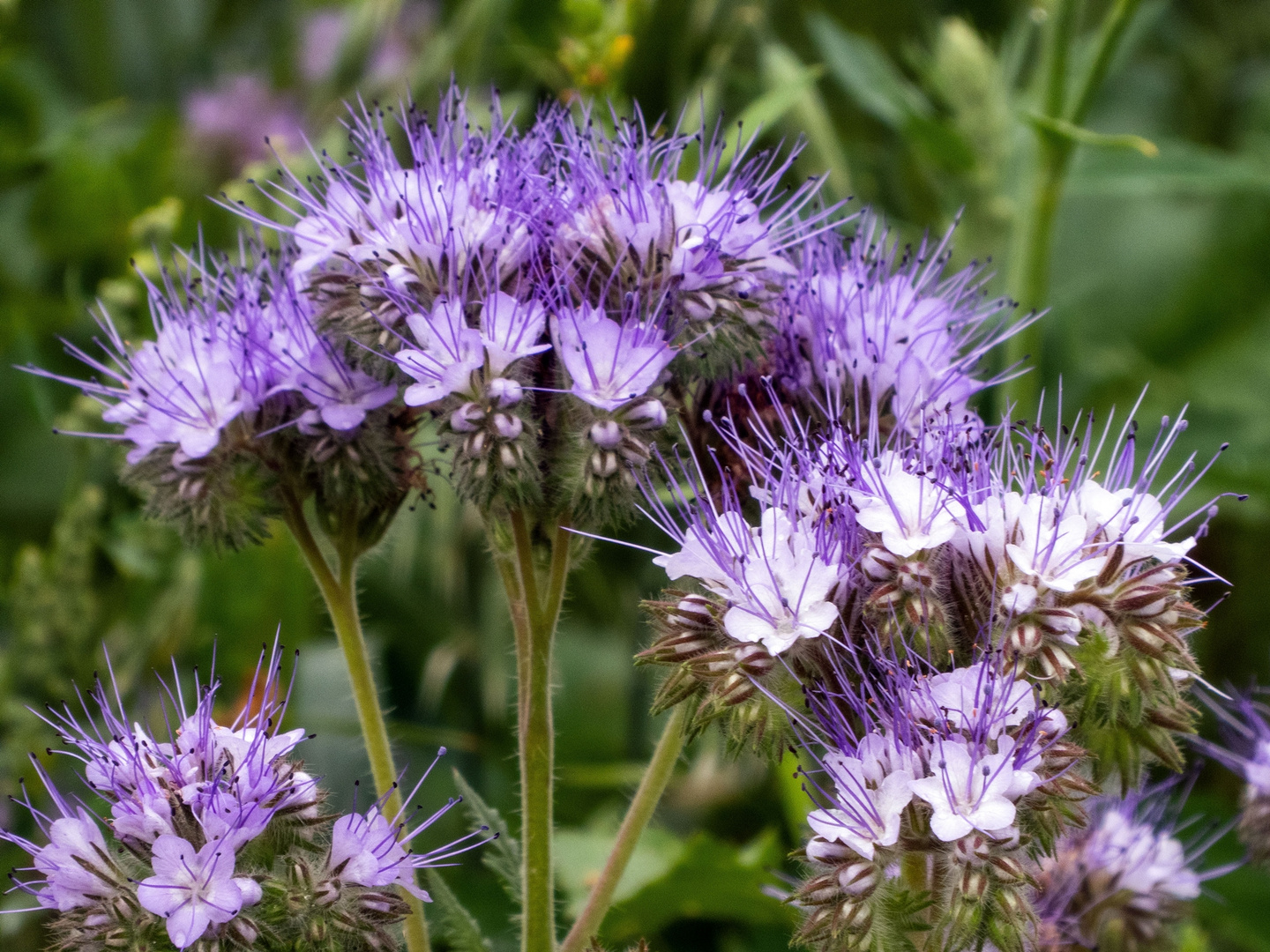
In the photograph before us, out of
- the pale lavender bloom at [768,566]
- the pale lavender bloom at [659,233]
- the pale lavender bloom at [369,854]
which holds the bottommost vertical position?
the pale lavender bloom at [369,854]

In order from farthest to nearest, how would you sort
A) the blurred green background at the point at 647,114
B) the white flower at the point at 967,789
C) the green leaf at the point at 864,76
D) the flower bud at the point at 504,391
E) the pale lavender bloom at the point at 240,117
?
the pale lavender bloom at the point at 240,117, the green leaf at the point at 864,76, the blurred green background at the point at 647,114, the flower bud at the point at 504,391, the white flower at the point at 967,789

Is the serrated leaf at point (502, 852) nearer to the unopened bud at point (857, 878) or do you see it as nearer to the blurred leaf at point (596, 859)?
the unopened bud at point (857, 878)

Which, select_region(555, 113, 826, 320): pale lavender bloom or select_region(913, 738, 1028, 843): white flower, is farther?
select_region(555, 113, 826, 320): pale lavender bloom

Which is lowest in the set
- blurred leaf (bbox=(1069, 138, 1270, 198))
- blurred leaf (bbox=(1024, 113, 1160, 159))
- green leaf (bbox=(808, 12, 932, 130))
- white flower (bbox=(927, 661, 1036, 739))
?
white flower (bbox=(927, 661, 1036, 739))

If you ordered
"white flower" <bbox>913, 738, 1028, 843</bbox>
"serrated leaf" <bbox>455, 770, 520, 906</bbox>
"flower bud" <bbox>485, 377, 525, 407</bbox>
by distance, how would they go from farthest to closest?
"serrated leaf" <bbox>455, 770, 520, 906</bbox> < "flower bud" <bbox>485, 377, 525, 407</bbox> < "white flower" <bbox>913, 738, 1028, 843</bbox>

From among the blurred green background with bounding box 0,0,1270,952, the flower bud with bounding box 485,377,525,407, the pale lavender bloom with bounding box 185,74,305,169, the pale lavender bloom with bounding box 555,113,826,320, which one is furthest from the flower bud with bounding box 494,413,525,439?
the pale lavender bloom with bounding box 185,74,305,169

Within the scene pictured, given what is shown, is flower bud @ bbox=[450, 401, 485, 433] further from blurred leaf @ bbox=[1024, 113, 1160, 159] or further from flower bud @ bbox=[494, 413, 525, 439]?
blurred leaf @ bbox=[1024, 113, 1160, 159]

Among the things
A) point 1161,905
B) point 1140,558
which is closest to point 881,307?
point 1140,558

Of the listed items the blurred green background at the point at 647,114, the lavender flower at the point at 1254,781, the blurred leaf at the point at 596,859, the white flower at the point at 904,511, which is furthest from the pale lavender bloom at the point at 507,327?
the blurred leaf at the point at 596,859
